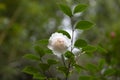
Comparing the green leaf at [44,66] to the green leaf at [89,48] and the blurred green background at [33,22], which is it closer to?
the green leaf at [89,48]

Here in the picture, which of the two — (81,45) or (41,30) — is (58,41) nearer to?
(81,45)

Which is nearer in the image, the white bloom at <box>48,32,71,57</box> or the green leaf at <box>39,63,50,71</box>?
the white bloom at <box>48,32,71,57</box>

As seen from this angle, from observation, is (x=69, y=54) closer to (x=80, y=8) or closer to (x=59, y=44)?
(x=59, y=44)

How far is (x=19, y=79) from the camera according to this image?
2248 millimetres

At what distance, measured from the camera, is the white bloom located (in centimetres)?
90

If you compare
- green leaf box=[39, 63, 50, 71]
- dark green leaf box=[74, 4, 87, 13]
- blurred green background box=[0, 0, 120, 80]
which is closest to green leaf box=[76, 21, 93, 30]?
dark green leaf box=[74, 4, 87, 13]

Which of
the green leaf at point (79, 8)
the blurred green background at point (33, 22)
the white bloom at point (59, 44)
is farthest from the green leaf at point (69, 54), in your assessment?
the blurred green background at point (33, 22)

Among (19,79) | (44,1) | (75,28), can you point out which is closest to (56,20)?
(44,1)

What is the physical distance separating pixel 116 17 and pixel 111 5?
0.72 ft

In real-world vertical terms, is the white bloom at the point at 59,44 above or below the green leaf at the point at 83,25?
below

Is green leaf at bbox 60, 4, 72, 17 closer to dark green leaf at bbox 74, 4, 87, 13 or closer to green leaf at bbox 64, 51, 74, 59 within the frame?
dark green leaf at bbox 74, 4, 87, 13

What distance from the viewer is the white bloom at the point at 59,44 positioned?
0.90 meters

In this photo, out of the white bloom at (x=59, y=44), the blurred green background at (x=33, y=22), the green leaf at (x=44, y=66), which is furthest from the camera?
the blurred green background at (x=33, y=22)

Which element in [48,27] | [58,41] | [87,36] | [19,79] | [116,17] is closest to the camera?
[58,41]
